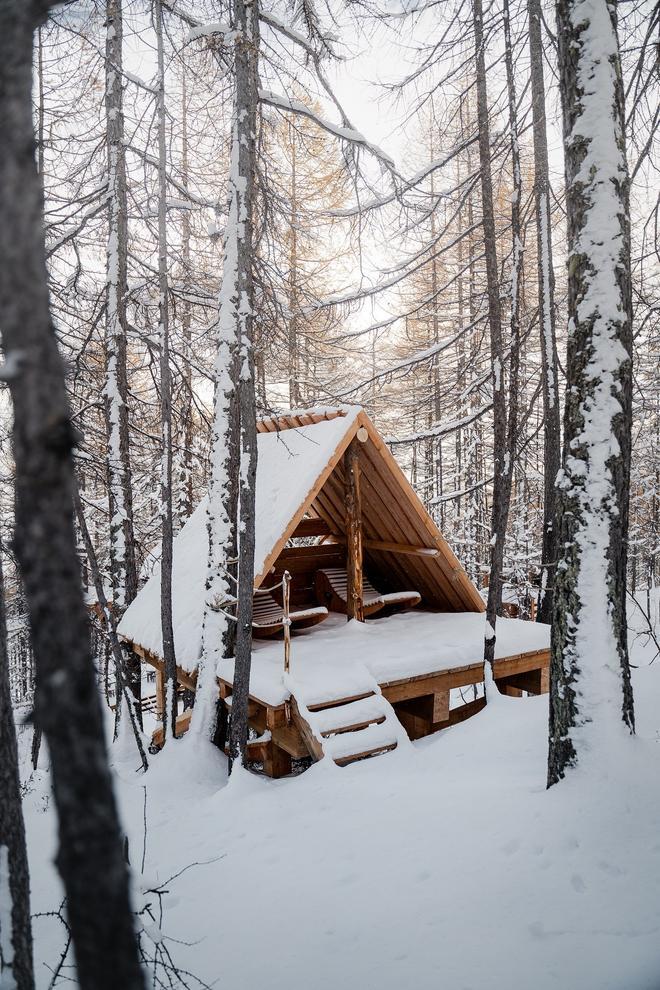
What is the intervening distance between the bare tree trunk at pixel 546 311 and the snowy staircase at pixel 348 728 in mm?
2952

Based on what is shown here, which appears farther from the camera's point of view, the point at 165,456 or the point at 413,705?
Result: the point at 165,456

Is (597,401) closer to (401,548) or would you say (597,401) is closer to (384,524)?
(401,548)

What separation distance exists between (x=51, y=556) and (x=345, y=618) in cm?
847

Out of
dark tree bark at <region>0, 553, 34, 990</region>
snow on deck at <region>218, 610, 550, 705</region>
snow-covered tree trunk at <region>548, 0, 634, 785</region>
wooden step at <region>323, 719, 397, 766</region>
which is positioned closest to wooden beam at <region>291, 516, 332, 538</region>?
snow on deck at <region>218, 610, 550, 705</region>

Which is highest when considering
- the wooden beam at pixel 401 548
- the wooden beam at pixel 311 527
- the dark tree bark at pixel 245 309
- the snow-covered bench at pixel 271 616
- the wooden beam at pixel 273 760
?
the dark tree bark at pixel 245 309

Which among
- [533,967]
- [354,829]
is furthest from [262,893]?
[533,967]

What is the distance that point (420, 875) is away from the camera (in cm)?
345

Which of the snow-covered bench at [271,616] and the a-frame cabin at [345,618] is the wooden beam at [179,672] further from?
the snow-covered bench at [271,616]

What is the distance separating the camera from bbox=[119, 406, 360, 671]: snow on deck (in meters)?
6.96

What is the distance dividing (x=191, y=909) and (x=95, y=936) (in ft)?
9.89

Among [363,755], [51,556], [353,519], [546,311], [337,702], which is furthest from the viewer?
[546,311]

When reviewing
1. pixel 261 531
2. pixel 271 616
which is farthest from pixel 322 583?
pixel 261 531

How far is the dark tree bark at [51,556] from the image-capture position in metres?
1.21

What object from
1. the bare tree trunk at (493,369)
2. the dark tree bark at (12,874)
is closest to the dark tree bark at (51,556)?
the dark tree bark at (12,874)
